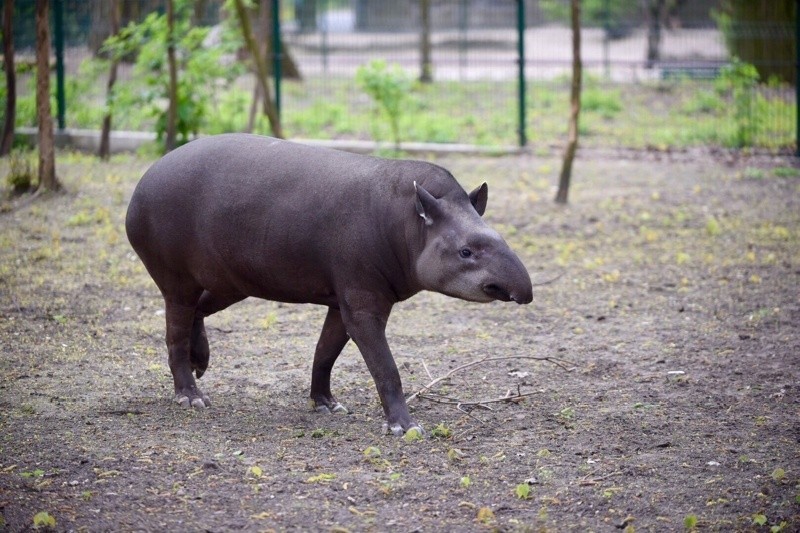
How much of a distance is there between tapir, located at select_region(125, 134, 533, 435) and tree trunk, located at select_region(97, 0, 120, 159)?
25.8ft

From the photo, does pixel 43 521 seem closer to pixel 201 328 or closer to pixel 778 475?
pixel 201 328

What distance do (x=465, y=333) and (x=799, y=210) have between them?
17.8 ft

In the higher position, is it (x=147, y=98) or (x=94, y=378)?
(x=147, y=98)

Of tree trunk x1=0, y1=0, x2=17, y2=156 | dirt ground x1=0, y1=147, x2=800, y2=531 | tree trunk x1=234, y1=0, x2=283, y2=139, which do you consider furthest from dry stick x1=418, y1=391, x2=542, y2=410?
tree trunk x1=0, y1=0, x2=17, y2=156

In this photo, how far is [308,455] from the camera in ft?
18.1

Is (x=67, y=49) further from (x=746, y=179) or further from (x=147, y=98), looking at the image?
(x=746, y=179)

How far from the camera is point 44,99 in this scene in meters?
11.4

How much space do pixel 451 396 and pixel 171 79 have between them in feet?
25.9

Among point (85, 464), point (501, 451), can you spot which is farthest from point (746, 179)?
point (85, 464)

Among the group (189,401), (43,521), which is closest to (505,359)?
(189,401)

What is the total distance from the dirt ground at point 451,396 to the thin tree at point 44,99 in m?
0.80

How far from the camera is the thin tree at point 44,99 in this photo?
11156mm

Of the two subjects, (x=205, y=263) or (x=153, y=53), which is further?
(x=153, y=53)

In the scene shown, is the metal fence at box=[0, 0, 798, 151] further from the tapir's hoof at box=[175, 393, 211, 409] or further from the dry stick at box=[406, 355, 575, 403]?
the tapir's hoof at box=[175, 393, 211, 409]
